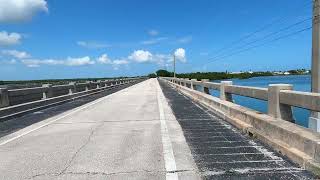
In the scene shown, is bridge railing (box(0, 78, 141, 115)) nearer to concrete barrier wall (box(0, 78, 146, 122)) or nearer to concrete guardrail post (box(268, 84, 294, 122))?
concrete barrier wall (box(0, 78, 146, 122))

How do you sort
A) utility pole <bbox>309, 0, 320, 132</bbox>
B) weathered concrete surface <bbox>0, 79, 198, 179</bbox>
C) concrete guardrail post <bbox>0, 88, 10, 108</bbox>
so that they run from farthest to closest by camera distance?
concrete guardrail post <bbox>0, 88, 10, 108</bbox>, utility pole <bbox>309, 0, 320, 132</bbox>, weathered concrete surface <bbox>0, 79, 198, 179</bbox>

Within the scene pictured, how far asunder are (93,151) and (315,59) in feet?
16.7

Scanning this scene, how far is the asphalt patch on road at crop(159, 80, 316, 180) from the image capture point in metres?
6.95

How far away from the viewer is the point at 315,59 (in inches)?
382

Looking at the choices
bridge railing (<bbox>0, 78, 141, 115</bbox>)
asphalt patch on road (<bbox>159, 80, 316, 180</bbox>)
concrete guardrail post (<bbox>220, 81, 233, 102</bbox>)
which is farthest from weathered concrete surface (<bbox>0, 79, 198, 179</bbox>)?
concrete guardrail post (<bbox>220, 81, 233, 102</bbox>)

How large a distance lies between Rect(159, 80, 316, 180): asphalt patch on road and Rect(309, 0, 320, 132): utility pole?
1.12m

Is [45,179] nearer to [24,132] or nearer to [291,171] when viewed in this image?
[291,171]

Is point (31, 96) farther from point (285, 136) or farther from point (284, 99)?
point (285, 136)

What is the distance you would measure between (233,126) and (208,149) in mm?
3644

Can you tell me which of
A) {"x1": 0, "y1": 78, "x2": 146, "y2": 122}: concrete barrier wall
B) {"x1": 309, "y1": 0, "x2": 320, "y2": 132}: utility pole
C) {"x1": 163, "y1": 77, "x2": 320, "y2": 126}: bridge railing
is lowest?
{"x1": 0, "y1": 78, "x2": 146, "y2": 122}: concrete barrier wall

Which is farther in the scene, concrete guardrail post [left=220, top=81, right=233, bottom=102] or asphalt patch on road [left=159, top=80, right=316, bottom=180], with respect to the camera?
concrete guardrail post [left=220, top=81, right=233, bottom=102]

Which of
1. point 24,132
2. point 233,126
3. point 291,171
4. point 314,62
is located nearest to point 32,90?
point 24,132

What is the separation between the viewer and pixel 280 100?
9695 millimetres

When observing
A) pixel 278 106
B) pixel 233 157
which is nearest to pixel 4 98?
pixel 278 106
